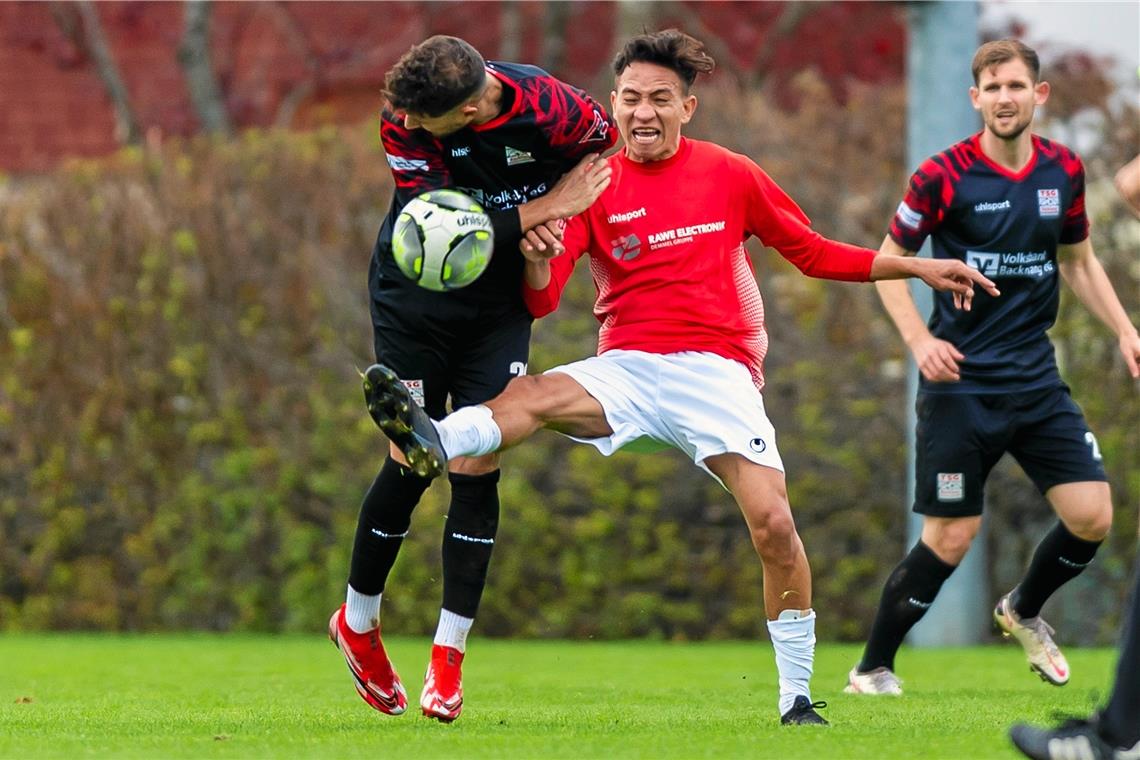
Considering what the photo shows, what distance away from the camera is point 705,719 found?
6562 millimetres

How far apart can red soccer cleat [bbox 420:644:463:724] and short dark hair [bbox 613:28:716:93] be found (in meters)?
2.19

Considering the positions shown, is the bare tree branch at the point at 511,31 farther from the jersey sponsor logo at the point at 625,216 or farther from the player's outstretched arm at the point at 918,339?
the jersey sponsor logo at the point at 625,216

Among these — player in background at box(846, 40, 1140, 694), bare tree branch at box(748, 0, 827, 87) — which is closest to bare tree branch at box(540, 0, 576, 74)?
bare tree branch at box(748, 0, 827, 87)

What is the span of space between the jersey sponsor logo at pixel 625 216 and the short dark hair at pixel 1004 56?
1936 mm

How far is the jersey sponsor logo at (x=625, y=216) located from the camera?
6.57 m

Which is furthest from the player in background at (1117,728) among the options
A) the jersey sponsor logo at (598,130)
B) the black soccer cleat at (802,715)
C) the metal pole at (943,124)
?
the metal pole at (943,124)

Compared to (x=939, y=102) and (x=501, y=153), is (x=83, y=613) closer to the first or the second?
(x=939, y=102)

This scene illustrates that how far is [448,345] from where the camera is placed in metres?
6.62

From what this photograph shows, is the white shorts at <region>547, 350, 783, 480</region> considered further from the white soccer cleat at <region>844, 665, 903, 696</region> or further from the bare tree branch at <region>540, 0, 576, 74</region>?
the bare tree branch at <region>540, 0, 576, 74</region>

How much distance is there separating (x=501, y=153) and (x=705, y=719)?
216 centimetres

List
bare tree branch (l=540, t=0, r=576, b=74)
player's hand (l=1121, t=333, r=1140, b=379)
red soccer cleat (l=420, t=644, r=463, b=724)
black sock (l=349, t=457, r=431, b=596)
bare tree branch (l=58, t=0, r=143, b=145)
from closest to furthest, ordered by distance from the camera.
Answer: red soccer cleat (l=420, t=644, r=463, b=724)
black sock (l=349, t=457, r=431, b=596)
player's hand (l=1121, t=333, r=1140, b=379)
bare tree branch (l=540, t=0, r=576, b=74)
bare tree branch (l=58, t=0, r=143, b=145)

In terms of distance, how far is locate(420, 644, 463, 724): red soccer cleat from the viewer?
6.40 metres

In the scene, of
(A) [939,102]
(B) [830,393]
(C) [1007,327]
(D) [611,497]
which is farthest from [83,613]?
(C) [1007,327]

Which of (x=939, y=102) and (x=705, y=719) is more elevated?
(x=939, y=102)
